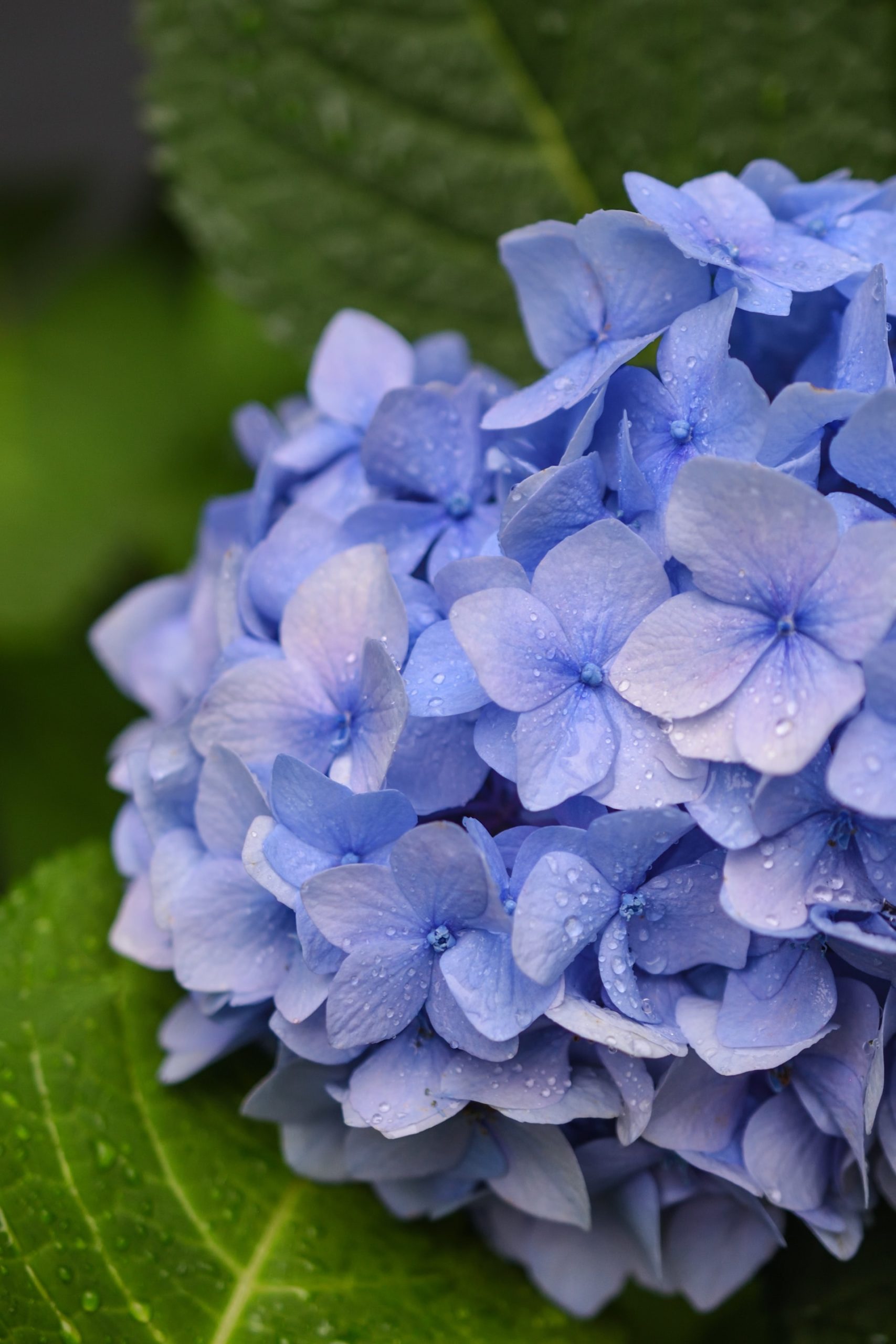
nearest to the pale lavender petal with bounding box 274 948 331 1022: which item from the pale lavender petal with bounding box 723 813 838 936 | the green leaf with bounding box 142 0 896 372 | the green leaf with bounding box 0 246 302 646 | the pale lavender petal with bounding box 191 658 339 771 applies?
the pale lavender petal with bounding box 191 658 339 771

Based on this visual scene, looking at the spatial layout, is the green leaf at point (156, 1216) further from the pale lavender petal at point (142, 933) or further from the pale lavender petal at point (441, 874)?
the pale lavender petal at point (441, 874)

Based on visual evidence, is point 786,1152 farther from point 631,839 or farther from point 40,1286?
point 40,1286

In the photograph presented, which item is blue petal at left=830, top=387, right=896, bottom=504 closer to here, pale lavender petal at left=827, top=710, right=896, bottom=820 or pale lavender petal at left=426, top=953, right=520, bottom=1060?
pale lavender petal at left=827, top=710, right=896, bottom=820

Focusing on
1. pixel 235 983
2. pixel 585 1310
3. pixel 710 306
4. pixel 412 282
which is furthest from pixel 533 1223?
pixel 412 282

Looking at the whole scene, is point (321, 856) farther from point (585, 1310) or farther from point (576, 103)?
point (576, 103)

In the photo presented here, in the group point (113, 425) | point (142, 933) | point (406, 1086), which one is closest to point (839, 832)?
point (406, 1086)
